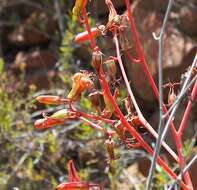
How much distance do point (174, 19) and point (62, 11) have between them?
2.34 ft

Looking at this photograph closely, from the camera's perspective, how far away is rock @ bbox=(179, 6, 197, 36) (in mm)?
3078

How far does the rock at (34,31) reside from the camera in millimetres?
3693

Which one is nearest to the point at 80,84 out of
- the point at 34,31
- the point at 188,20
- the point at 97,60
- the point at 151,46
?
the point at 97,60

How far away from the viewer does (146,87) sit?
3.14 metres

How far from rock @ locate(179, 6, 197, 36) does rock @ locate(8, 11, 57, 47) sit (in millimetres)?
891

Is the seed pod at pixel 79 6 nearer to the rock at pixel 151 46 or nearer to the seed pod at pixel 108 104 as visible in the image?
the seed pod at pixel 108 104

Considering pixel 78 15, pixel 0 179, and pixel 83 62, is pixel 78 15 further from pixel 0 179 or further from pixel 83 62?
pixel 83 62

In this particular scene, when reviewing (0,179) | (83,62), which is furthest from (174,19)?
(0,179)

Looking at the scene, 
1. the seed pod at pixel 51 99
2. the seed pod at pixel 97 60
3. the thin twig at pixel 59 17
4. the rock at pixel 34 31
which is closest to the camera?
the seed pod at pixel 97 60

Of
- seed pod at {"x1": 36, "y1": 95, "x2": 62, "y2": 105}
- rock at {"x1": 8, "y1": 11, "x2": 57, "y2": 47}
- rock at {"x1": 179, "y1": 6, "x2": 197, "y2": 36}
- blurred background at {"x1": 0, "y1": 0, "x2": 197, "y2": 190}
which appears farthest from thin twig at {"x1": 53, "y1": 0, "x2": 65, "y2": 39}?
seed pod at {"x1": 36, "y1": 95, "x2": 62, "y2": 105}

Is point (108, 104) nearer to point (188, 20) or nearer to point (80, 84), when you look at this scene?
point (80, 84)

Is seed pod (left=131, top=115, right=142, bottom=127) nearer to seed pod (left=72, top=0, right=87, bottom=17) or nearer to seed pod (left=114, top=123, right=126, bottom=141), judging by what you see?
seed pod (left=114, top=123, right=126, bottom=141)

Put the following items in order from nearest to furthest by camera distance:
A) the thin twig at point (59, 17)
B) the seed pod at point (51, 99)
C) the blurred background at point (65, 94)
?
the seed pod at point (51, 99), the blurred background at point (65, 94), the thin twig at point (59, 17)

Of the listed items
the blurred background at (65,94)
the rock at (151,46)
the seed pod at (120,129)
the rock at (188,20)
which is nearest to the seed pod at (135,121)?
the seed pod at (120,129)
